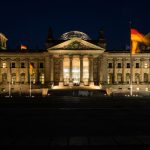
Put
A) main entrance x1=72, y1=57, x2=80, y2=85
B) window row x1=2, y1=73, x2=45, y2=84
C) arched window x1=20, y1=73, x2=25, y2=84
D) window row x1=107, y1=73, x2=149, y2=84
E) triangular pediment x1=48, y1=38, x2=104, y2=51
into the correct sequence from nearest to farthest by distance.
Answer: triangular pediment x1=48, y1=38, x2=104, y2=51 < main entrance x1=72, y1=57, x2=80, y2=85 < window row x1=2, y1=73, x2=45, y2=84 < arched window x1=20, y1=73, x2=25, y2=84 < window row x1=107, y1=73, x2=149, y2=84

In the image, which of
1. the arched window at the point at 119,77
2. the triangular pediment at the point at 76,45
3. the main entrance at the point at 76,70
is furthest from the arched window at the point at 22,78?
the arched window at the point at 119,77

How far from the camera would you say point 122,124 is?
24312 millimetres

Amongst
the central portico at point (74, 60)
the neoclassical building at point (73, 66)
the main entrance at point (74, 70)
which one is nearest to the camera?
the central portico at point (74, 60)

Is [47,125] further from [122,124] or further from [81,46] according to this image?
[81,46]

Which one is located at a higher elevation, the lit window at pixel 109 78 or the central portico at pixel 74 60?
the central portico at pixel 74 60

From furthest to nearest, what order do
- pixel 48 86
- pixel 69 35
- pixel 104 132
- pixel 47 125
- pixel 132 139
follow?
pixel 69 35, pixel 48 86, pixel 47 125, pixel 104 132, pixel 132 139

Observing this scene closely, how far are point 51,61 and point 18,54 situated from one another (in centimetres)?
1209

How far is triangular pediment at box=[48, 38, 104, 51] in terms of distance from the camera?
329 feet

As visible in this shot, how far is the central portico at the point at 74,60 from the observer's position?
330 ft

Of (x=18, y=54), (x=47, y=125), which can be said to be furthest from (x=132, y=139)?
(x=18, y=54)

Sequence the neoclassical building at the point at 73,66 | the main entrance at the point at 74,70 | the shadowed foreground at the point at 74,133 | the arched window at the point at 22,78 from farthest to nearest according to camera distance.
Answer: the arched window at the point at 22,78 < the main entrance at the point at 74,70 < the neoclassical building at the point at 73,66 < the shadowed foreground at the point at 74,133

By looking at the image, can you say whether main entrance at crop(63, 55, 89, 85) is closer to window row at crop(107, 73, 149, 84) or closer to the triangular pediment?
the triangular pediment

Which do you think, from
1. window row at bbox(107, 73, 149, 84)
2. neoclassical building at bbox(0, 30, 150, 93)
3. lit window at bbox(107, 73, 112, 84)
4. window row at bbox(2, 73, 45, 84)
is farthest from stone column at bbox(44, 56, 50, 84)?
window row at bbox(107, 73, 149, 84)

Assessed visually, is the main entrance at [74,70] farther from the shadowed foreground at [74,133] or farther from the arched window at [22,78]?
the shadowed foreground at [74,133]
